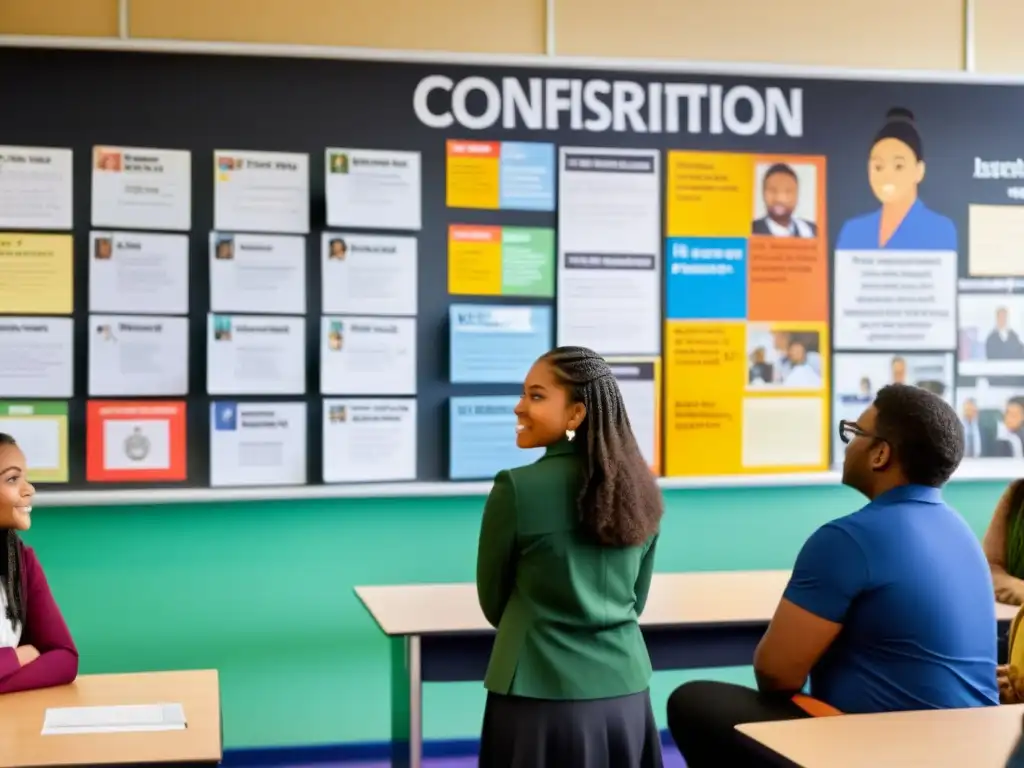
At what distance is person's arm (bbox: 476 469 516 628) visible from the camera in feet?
7.55

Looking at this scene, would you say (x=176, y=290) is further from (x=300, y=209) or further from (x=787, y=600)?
(x=787, y=600)

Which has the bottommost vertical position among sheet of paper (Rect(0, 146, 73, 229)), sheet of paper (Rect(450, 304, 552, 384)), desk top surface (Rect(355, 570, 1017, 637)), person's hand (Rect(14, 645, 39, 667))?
desk top surface (Rect(355, 570, 1017, 637))

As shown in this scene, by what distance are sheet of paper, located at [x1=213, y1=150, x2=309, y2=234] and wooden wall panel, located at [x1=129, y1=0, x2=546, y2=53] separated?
0.40 meters

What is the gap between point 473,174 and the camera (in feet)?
13.8

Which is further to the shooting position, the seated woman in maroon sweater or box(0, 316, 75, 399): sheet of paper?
box(0, 316, 75, 399): sheet of paper

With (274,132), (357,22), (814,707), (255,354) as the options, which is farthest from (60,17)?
(814,707)

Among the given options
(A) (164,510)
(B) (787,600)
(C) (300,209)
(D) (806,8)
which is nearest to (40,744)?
(B) (787,600)

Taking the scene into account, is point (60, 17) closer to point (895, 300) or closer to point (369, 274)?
point (369, 274)

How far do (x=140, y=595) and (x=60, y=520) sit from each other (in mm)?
350

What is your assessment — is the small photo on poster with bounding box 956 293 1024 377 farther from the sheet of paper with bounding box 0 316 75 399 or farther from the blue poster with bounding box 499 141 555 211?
the sheet of paper with bounding box 0 316 75 399

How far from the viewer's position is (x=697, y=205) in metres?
4.35

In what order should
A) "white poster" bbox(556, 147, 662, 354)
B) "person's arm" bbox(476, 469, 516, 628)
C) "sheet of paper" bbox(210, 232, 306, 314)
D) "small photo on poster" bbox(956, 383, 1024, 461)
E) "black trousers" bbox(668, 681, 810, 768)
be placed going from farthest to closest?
"small photo on poster" bbox(956, 383, 1024, 461) < "white poster" bbox(556, 147, 662, 354) < "sheet of paper" bbox(210, 232, 306, 314) < "black trousers" bbox(668, 681, 810, 768) < "person's arm" bbox(476, 469, 516, 628)

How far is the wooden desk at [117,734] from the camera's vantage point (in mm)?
1942

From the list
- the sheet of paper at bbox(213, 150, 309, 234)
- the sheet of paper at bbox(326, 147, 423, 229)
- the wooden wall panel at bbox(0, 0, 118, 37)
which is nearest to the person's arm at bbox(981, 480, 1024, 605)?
the sheet of paper at bbox(326, 147, 423, 229)
